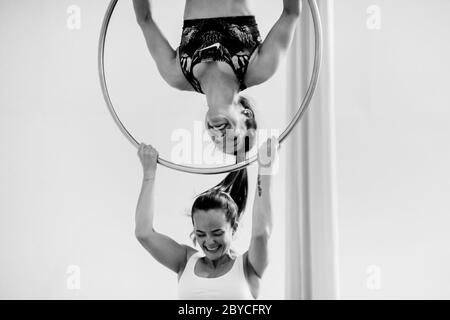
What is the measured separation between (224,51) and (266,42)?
92 mm

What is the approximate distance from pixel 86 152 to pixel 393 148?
735 millimetres

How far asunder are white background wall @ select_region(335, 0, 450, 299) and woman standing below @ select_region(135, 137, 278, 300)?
28 cm

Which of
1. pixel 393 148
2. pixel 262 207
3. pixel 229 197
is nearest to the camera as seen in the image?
pixel 262 207

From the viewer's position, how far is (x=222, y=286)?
1.28 m

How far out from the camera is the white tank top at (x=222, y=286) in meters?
1.28

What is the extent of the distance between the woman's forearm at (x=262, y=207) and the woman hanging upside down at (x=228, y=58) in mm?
139

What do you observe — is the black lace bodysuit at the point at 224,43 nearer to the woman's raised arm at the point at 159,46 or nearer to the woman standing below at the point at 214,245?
the woman's raised arm at the point at 159,46

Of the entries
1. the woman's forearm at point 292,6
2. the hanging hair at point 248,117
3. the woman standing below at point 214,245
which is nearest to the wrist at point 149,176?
the woman standing below at point 214,245

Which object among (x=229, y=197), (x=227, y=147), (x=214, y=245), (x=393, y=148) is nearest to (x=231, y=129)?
(x=227, y=147)

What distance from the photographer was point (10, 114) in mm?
1598

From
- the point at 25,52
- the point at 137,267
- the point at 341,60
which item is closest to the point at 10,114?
the point at 25,52

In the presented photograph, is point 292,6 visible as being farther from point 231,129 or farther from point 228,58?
point 231,129

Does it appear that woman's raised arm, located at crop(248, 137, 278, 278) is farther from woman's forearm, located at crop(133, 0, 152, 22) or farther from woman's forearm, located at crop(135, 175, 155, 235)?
woman's forearm, located at crop(133, 0, 152, 22)

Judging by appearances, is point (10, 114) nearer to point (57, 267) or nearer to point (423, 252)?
point (57, 267)
